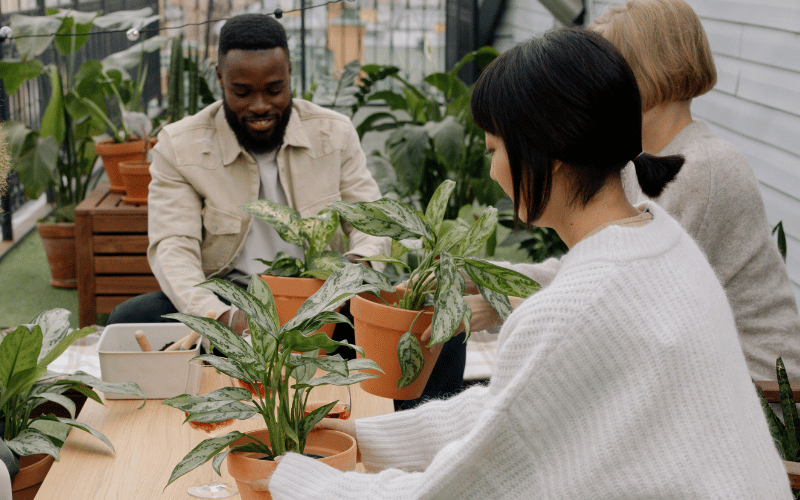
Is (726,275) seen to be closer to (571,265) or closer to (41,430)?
(571,265)

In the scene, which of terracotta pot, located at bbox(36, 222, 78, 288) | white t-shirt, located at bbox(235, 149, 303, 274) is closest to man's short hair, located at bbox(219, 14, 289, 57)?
white t-shirt, located at bbox(235, 149, 303, 274)

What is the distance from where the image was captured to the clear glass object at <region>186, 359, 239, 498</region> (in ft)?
3.39

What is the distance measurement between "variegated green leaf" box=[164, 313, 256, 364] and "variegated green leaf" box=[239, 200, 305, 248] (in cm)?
45

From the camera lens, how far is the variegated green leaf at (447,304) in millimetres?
1105

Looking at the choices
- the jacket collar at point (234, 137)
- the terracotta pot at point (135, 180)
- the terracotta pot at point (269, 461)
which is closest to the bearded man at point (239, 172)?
the jacket collar at point (234, 137)

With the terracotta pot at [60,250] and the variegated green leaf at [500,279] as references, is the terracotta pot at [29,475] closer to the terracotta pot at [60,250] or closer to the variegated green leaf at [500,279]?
the variegated green leaf at [500,279]

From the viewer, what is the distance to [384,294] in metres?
1.32

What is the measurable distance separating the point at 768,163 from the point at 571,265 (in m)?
2.04

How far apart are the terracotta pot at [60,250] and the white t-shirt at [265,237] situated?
1973 mm

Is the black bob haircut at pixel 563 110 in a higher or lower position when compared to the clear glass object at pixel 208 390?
higher

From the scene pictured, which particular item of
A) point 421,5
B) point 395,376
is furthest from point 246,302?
point 421,5

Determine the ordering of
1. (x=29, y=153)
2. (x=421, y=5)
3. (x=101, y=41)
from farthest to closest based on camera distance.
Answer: (x=421, y=5) → (x=101, y=41) → (x=29, y=153)

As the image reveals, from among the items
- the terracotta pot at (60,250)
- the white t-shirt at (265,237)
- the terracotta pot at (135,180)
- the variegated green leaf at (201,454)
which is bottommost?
the terracotta pot at (60,250)

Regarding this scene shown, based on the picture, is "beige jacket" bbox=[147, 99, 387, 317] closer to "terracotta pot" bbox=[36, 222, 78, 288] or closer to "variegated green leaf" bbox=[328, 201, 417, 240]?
"variegated green leaf" bbox=[328, 201, 417, 240]
